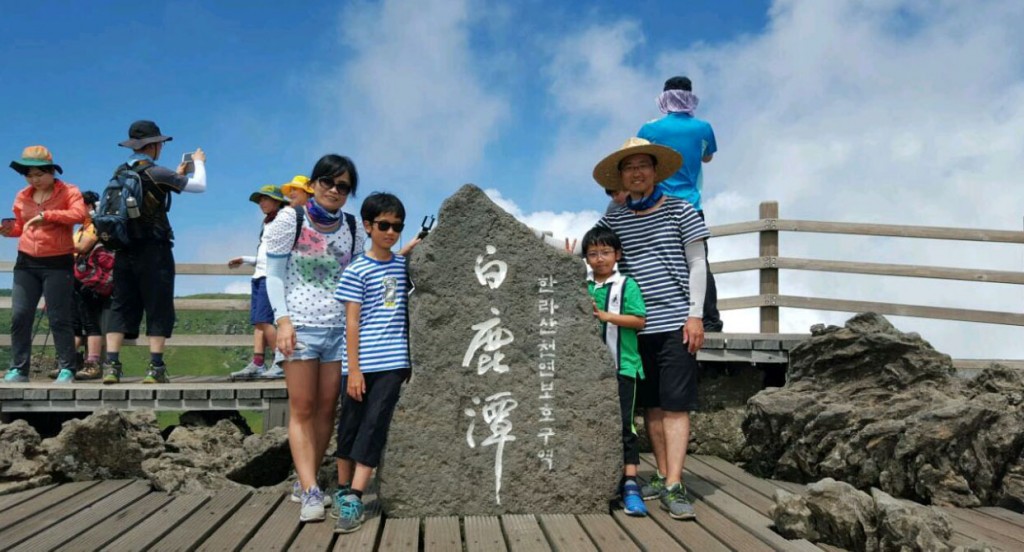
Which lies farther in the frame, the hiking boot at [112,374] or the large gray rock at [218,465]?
the hiking boot at [112,374]

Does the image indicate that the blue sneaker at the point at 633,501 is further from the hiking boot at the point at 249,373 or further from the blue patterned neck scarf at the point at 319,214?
the hiking boot at the point at 249,373

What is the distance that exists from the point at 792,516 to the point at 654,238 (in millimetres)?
1505

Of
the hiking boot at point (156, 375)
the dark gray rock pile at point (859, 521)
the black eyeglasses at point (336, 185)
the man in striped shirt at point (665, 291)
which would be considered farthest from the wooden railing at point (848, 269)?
the hiking boot at point (156, 375)

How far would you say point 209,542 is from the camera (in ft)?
10.5

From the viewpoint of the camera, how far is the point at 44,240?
5586 mm

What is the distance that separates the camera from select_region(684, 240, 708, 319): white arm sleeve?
360 cm

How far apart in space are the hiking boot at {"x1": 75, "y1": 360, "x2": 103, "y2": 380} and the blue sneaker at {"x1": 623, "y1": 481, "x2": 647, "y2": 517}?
4.98 metres

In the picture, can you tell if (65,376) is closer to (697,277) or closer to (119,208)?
(119,208)

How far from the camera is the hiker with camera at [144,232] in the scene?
5.36m

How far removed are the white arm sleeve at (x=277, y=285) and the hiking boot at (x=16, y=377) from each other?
396 centimetres

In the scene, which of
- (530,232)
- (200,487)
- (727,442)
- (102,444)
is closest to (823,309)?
(727,442)

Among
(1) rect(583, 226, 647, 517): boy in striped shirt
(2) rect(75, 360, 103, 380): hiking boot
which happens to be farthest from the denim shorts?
(2) rect(75, 360, 103, 380): hiking boot

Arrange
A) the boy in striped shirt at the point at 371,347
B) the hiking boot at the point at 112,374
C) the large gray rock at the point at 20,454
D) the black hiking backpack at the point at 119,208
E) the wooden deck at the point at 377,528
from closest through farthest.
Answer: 1. the wooden deck at the point at 377,528
2. the boy in striped shirt at the point at 371,347
3. the large gray rock at the point at 20,454
4. the black hiking backpack at the point at 119,208
5. the hiking boot at the point at 112,374

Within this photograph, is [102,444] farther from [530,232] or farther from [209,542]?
[530,232]
